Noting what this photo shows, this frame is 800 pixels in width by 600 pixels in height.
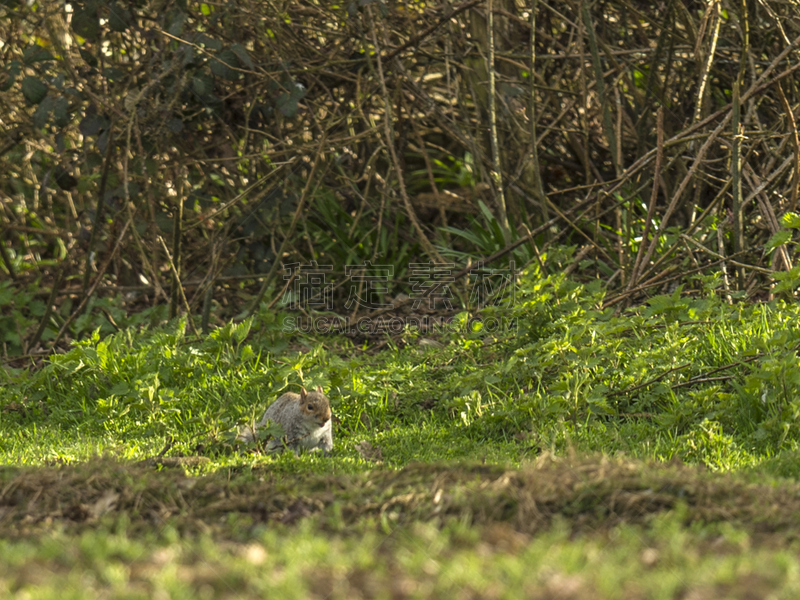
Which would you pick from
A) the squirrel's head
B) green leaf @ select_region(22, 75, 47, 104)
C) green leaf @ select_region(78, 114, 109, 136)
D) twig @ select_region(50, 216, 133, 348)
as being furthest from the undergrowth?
green leaf @ select_region(22, 75, 47, 104)

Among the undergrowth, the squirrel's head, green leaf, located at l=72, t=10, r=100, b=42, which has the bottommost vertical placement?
the undergrowth

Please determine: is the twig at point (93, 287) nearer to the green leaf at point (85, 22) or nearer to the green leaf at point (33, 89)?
the green leaf at point (33, 89)

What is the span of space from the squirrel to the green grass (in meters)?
0.15

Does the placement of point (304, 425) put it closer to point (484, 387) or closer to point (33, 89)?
point (484, 387)

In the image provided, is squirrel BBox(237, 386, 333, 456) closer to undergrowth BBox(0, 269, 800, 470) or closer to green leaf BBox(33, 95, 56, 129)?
undergrowth BBox(0, 269, 800, 470)

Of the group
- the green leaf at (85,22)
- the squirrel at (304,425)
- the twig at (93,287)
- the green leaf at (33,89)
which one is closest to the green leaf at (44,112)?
the green leaf at (33,89)

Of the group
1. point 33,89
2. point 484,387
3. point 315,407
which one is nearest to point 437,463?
point 315,407

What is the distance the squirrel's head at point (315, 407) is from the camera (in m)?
4.04

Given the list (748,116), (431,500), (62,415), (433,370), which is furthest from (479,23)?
(431,500)

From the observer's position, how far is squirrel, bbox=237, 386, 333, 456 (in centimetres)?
405

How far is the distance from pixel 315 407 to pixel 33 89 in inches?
138

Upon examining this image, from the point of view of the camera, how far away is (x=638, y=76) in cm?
730

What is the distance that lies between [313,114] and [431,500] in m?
4.60

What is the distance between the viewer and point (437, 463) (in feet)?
11.3
